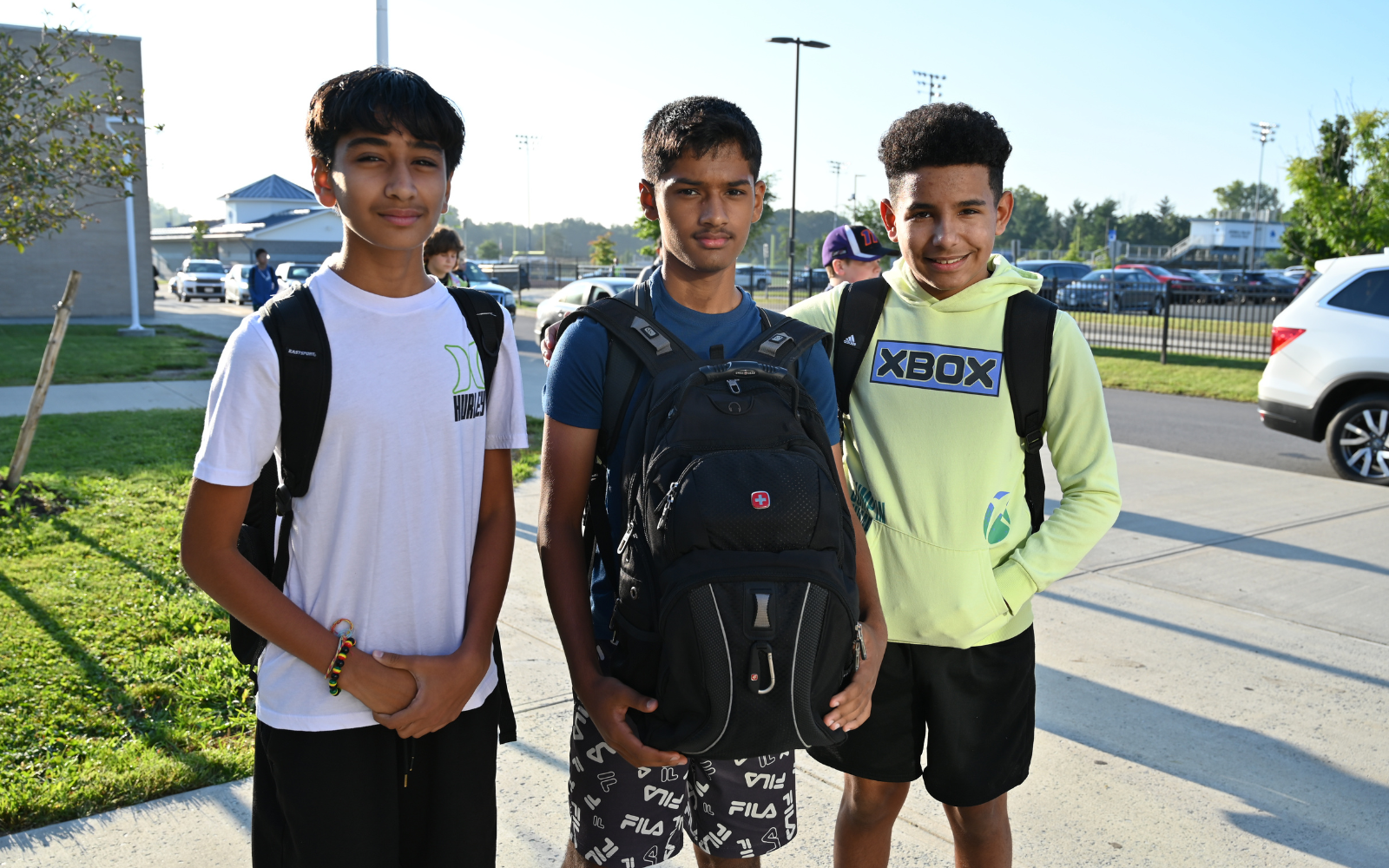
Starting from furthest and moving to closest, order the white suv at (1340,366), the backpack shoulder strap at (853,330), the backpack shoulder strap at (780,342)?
the white suv at (1340,366)
the backpack shoulder strap at (853,330)
the backpack shoulder strap at (780,342)

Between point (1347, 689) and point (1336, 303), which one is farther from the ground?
point (1336, 303)

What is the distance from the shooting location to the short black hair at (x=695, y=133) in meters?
2.00

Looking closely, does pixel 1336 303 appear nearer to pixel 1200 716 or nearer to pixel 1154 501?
pixel 1154 501

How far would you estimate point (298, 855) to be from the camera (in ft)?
5.94

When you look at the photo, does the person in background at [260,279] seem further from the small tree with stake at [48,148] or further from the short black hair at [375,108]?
the short black hair at [375,108]

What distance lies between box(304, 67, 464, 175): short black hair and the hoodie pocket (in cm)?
127

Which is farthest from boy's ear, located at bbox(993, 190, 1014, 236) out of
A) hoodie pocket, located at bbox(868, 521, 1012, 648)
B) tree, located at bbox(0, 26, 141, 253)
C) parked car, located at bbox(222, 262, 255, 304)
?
parked car, located at bbox(222, 262, 255, 304)

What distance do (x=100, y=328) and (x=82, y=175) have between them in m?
18.9

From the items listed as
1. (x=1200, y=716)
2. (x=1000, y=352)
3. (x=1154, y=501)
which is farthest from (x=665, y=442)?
(x=1154, y=501)

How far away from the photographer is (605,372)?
6.39 ft

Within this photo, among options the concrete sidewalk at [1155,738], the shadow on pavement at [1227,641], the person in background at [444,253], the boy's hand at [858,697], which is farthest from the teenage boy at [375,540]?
the person in background at [444,253]

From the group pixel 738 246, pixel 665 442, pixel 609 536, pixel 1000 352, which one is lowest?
pixel 609 536

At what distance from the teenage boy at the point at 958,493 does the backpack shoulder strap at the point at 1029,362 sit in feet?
0.04

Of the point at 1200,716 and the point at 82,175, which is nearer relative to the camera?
the point at 1200,716
